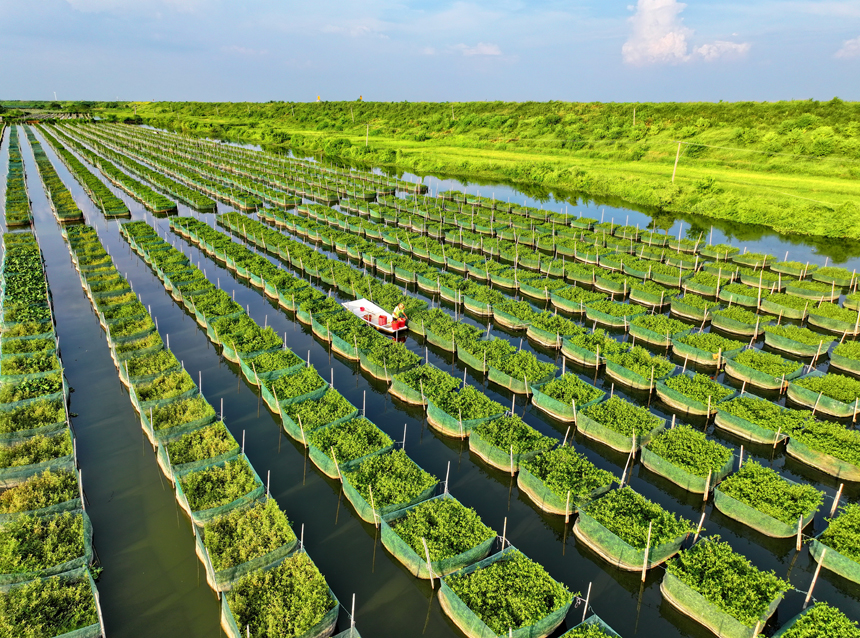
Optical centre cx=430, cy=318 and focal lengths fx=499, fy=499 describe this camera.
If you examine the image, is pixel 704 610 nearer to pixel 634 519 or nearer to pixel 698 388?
pixel 634 519

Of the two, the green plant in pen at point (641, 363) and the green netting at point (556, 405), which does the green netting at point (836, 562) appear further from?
the green plant in pen at point (641, 363)

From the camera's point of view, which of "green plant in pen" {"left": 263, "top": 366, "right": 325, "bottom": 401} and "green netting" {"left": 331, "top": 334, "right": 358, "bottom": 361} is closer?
"green plant in pen" {"left": 263, "top": 366, "right": 325, "bottom": 401}

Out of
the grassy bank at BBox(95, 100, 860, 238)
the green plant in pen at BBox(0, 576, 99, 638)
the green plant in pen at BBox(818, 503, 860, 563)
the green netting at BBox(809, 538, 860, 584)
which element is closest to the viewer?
the green plant in pen at BBox(0, 576, 99, 638)

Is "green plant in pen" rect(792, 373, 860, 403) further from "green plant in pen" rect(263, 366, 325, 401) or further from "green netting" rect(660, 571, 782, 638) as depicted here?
"green plant in pen" rect(263, 366, 325, 401)

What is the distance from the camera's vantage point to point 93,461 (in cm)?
2428

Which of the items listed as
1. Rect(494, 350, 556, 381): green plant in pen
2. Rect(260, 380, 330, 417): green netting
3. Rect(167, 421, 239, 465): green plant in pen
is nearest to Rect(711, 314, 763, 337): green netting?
Rect(494, 350, 556, 381): green plant in pen

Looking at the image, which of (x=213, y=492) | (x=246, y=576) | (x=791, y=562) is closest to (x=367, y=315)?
(x=213, y=492)

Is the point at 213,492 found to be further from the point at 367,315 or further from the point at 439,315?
the point at 439,315

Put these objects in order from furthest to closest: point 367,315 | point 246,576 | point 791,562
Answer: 1. point 367,315
2. point 791,562
3. point 246,576

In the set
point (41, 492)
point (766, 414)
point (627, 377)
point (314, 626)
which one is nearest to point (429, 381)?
point (627, 377)

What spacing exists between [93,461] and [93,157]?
10915cm

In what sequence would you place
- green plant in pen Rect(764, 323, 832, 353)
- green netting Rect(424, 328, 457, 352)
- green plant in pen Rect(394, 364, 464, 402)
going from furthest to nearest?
green netting Rect(424, 328, 457, 352), green plant in pen Rect(764, 323, 832, 353), green plant in pen Rect(394, 364, 464, 402)

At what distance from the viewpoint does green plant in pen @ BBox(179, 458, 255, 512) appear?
19469 mm

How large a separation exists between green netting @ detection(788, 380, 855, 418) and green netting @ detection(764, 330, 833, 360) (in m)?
6.38
